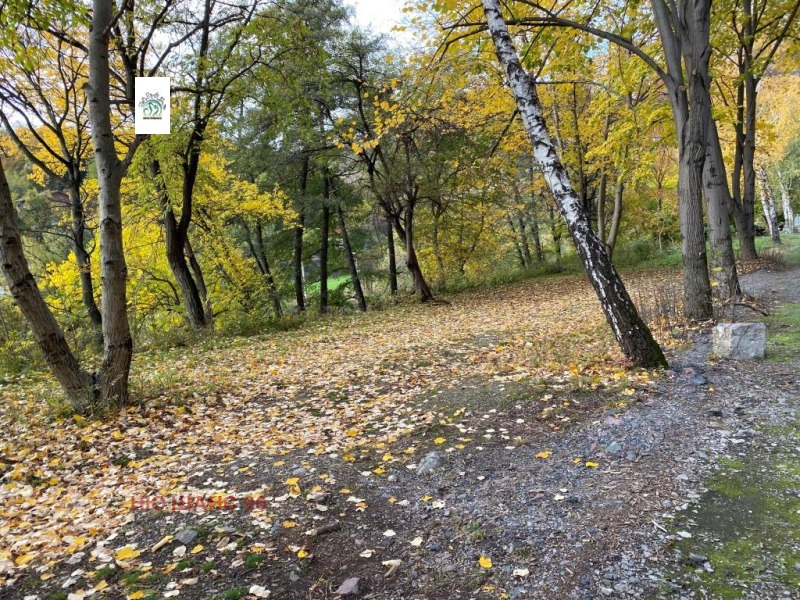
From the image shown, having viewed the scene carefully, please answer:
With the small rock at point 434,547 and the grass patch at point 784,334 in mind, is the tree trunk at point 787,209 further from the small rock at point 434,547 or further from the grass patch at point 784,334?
the small rock at point 434,547

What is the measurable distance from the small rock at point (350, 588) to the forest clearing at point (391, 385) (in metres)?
0.01

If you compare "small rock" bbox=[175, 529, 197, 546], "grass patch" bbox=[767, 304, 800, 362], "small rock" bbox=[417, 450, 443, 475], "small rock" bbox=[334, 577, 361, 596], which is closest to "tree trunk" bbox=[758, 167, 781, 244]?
"grass patch" bbox=[767, 304, 800, 362]

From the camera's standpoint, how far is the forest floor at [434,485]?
248cm

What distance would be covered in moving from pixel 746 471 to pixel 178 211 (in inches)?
512

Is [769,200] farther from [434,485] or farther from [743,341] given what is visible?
[434,485]

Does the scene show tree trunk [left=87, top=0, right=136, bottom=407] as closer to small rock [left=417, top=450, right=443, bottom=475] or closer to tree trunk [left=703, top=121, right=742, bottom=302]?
small rock [left=417, top=450, right=443, bottom=475]

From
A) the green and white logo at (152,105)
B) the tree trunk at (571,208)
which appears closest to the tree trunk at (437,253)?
the green and white logo at (152,105)

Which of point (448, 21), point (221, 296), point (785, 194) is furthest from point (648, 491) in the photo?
point (785, 194)

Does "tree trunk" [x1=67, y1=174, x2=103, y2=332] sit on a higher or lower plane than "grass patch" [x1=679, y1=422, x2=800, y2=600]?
higher

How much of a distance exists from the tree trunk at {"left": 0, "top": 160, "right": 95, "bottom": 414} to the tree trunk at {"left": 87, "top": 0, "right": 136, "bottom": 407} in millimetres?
206

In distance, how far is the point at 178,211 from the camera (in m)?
12.5

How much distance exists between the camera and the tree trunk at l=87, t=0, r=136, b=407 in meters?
5.41

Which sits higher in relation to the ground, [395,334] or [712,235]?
[712,235]

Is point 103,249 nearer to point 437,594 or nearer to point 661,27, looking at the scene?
point 437,594
